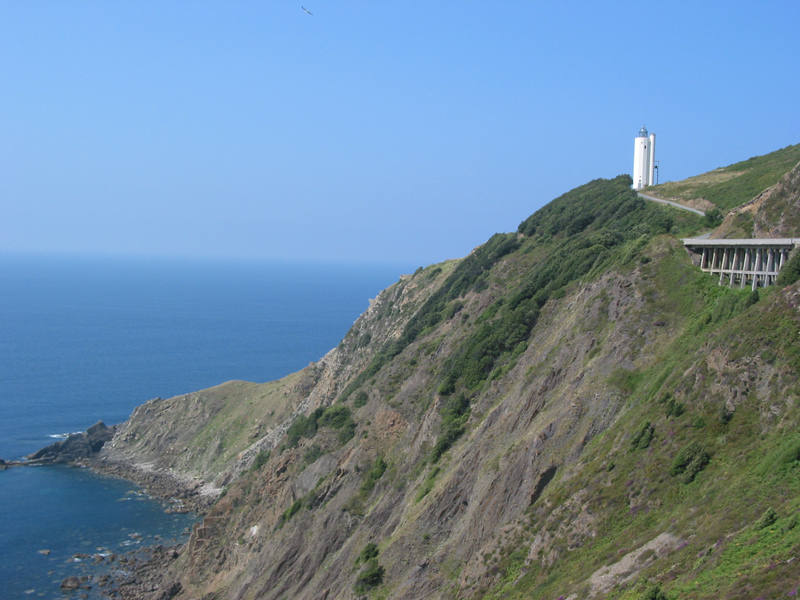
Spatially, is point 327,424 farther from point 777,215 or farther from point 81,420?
point 81,420

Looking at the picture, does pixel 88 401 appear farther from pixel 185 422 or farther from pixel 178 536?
pixel 178 536

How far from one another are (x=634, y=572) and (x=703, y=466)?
5399mm

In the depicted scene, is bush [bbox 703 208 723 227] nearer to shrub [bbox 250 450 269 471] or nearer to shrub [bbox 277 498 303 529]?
shrub [bbox 277 498 303 529]

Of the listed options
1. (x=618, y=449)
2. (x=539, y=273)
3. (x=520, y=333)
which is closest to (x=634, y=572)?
(x=618, y=449)

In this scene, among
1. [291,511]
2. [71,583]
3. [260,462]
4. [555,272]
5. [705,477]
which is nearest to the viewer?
[705,477]

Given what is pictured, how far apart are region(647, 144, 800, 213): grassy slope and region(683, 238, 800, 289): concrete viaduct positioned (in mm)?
14353

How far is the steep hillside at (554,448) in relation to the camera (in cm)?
2553

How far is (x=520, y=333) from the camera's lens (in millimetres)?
55125

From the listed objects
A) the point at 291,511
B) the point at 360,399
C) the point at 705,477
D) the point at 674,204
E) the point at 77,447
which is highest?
the point at 674,204

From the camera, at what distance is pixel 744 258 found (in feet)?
132

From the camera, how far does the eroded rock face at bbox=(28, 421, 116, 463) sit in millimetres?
102438

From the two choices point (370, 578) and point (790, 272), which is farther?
point (370, 578)

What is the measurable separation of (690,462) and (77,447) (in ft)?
315

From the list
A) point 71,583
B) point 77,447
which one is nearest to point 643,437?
point 71,583
